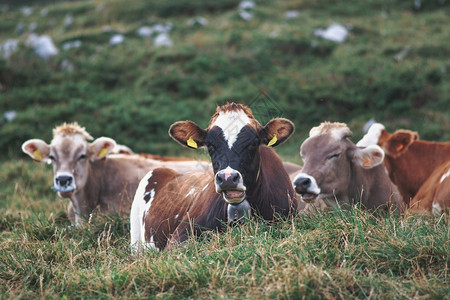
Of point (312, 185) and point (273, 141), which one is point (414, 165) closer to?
point (312, 185)

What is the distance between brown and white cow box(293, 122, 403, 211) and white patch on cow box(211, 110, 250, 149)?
0.93 metres

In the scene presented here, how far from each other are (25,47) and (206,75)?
6.27 metres

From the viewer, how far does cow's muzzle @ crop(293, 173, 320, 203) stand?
18.7 feet

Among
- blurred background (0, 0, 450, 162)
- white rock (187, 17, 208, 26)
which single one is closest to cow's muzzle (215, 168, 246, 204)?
blurred background (0, 0, 450, 162)

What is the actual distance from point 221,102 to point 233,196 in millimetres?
10822

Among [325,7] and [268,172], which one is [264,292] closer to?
[268,172]

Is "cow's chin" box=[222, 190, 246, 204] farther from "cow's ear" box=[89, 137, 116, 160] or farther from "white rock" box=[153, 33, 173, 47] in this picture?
"white rock" box=[153, 33, 173, 47]

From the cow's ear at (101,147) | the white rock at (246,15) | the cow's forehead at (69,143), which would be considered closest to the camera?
the cow's forehead at (69,143)

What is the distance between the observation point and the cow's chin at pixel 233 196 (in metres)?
4.81

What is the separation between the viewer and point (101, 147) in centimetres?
885

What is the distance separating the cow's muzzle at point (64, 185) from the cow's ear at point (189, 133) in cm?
305

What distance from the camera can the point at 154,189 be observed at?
664 cm

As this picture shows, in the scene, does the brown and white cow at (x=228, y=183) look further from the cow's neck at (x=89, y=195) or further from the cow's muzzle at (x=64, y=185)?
the cow's neck at (x=89, y=195)

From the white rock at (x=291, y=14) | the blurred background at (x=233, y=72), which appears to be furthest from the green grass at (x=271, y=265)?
the white rock at (x=291, y=14)
